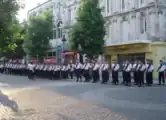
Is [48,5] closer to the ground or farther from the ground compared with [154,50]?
farther from the ground

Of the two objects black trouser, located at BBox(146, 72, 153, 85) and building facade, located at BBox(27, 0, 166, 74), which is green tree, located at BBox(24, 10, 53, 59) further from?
black trouser, located at BBox(146, 72, 153, 85)

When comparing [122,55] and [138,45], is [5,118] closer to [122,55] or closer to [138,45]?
[138,45]

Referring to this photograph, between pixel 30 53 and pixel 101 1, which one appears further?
pixel 30 53

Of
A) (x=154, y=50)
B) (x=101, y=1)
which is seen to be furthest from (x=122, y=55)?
(x=101, y=1)

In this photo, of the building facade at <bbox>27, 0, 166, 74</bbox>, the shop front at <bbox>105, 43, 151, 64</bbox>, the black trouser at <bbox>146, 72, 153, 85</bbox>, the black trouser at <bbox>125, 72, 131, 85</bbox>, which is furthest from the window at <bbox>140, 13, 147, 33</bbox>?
the black trouser at <bbox>146, 72, 153, 85</bbox>

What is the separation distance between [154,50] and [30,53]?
17.8 metres

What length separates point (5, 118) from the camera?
9.84m

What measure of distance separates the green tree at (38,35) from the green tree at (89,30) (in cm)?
885

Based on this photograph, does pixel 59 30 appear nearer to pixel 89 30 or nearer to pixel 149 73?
pixel 89 30

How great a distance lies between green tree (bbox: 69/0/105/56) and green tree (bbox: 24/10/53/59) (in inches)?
348

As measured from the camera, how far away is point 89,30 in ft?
107

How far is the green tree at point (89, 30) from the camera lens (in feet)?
107

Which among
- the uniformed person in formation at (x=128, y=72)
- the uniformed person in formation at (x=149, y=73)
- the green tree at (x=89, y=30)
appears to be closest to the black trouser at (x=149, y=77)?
the uniformed person in formation at (x=149, y=73)

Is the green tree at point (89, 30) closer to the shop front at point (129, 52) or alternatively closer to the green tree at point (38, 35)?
the shop front at point (129, 52)
